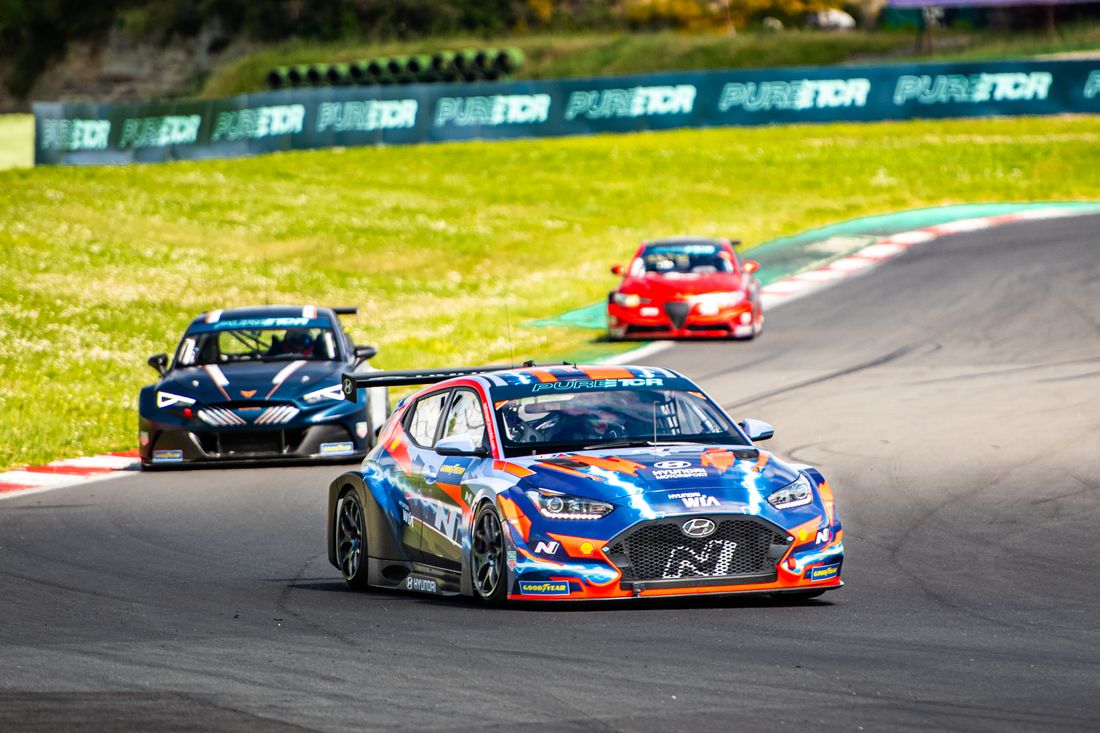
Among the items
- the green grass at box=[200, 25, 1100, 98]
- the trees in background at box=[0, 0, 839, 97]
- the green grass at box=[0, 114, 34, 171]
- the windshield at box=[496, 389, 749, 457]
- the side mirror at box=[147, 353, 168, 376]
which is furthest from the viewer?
the trees in background at box=[0, 0, 839, 97]

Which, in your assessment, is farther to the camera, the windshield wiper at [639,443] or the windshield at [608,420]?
the windshield at [608,420]

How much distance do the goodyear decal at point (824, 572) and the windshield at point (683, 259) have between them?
16577 mm

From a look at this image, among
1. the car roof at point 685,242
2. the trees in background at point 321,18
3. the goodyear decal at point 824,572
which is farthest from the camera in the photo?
the trees in background at point 321,18

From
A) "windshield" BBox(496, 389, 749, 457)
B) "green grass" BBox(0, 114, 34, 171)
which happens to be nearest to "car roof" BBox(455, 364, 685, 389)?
"windshield" BBox(496, 389, 749, 457)

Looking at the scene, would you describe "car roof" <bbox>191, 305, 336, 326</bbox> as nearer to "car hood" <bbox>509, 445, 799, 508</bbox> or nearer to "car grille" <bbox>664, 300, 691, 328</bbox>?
"car grille" <bbox>664, 300, 691, 328</bbox>

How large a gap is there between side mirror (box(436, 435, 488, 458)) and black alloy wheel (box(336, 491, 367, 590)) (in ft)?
3.46

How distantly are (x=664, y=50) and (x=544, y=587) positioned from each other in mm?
66476

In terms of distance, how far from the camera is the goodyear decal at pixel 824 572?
30.0 ft

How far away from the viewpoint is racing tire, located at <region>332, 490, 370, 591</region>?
10.6 meters

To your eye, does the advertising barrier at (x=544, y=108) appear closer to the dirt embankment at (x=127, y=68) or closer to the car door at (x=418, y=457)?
the car door at (x=418, y=457)

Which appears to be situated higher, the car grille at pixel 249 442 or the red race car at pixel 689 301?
the car grille at pixel 249 442

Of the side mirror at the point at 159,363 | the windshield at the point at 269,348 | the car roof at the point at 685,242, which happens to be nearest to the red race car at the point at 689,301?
the car roof at the point at 685,242

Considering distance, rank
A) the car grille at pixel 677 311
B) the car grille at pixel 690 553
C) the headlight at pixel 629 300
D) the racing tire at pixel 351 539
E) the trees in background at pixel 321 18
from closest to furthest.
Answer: the car grille at pixel 690 553 < the racing tire at pixel 351 539 < the car grille at pixel 677 311 < the headlight at pixel 629 300 < the trees in background at pixel 321 18

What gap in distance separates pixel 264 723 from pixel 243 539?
592cm
